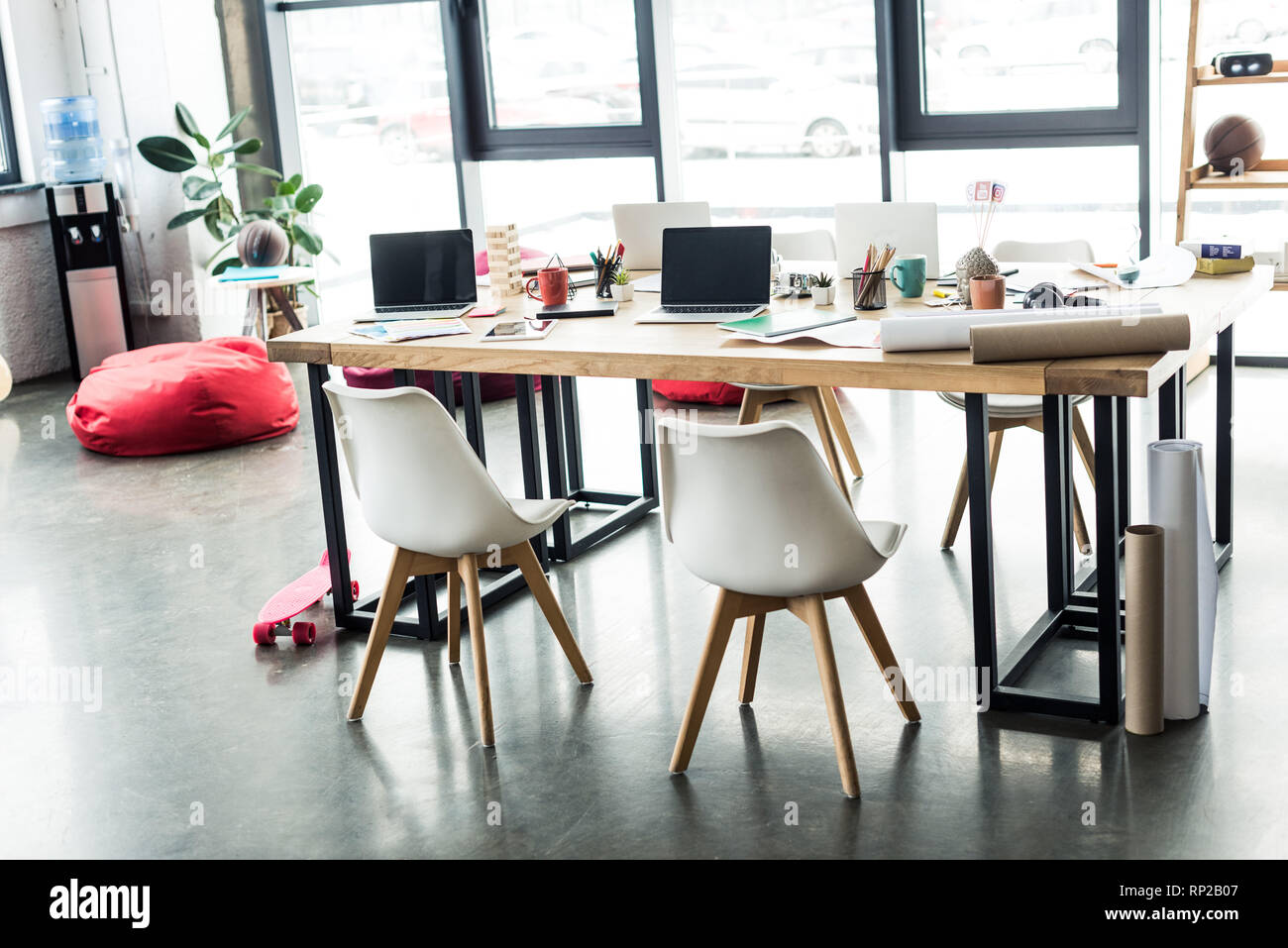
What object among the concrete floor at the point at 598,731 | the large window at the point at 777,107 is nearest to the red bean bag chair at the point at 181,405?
the concrete floor at the point at 598,731

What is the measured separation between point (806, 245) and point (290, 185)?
4.01m

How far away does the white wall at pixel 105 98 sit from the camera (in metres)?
7.58

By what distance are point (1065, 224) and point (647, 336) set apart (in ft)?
12.5

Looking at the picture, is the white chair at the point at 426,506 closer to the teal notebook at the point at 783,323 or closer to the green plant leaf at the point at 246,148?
the teal notebook at the point at 783,323

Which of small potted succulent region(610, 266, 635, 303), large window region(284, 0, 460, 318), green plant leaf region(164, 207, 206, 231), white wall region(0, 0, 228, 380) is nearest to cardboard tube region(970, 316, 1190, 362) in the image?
small potted succulent region(610, 266, 635, 303)

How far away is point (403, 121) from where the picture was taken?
27.4ft

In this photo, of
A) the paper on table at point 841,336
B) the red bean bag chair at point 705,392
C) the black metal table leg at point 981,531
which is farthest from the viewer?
the red bean bag chair at point 705,392

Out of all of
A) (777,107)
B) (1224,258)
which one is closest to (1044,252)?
(1224,258)

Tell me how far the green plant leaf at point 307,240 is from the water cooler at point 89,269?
942mm

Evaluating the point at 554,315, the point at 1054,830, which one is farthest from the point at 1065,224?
the point at 1054,830

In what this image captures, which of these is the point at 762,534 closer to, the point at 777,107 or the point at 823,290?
the point at 823,290

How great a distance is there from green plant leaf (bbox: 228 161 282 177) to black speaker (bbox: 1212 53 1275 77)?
4862 millimetres

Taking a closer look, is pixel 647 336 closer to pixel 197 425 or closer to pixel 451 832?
pixel 451 832

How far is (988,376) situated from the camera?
279cm
